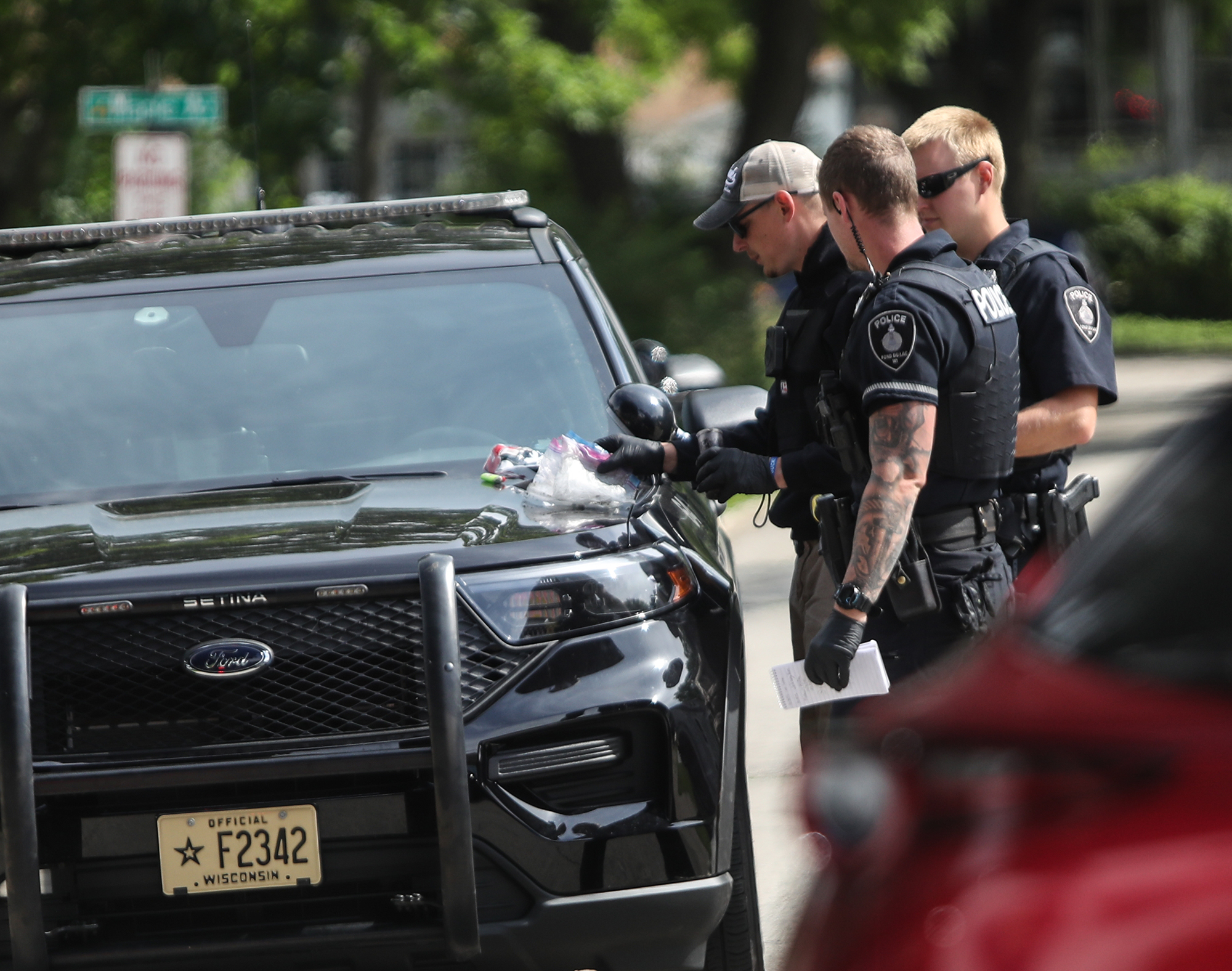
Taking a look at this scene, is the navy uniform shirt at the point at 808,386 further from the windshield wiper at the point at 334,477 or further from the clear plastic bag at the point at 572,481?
the windshield wiper at the point at 334,477

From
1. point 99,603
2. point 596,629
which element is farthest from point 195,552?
point 596,629

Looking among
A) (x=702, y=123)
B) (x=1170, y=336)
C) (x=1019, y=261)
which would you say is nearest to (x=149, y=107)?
(x=1019, y=261)

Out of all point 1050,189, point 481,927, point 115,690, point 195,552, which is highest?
point 195,552

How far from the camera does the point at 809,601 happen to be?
4059 mm

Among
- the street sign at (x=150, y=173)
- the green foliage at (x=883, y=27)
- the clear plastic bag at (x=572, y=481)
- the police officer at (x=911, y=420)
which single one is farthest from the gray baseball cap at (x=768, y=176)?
the green foliage at (x=883, y=27)

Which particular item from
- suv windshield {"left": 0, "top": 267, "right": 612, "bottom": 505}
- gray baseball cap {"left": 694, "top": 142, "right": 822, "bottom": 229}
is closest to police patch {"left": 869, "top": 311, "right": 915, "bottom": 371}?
gray baseball cap {"left": 694, "top": 142, "right": 822, "bottom": 229}

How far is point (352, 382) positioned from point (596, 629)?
123 cm

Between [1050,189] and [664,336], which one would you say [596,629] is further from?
[1050,189]

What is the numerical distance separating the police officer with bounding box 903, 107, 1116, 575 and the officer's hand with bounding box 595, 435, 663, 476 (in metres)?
0.83

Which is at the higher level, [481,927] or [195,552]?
[195,552]

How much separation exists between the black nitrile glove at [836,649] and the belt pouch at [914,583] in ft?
0.50

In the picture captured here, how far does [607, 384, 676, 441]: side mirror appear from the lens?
3707 millimetres

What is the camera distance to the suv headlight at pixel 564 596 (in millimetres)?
3111

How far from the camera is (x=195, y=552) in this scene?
10.5ft
